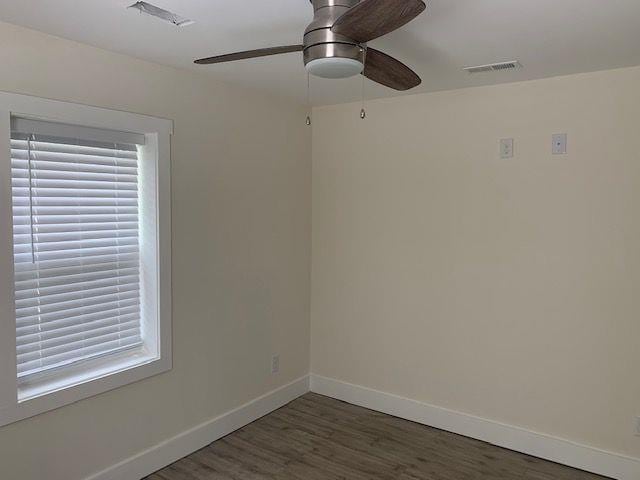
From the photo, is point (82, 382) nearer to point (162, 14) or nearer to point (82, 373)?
point (82, 373)

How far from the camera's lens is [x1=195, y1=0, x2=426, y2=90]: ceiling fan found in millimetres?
1439

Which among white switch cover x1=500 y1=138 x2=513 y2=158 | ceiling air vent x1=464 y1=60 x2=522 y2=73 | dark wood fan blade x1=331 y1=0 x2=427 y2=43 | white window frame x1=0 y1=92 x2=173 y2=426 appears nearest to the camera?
dark wood fan blade x1=331 y1=0 x2=427 y2=43

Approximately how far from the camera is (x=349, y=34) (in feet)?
5.38

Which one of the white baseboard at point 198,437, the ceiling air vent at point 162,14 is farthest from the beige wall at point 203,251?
the ceiling air vent at point 162,14

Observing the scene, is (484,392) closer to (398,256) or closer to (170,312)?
(398,256)

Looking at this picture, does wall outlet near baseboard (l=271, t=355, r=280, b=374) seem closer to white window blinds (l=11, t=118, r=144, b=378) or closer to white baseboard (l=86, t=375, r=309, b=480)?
white baseboard (l=86, t=375, r=309, b=480)

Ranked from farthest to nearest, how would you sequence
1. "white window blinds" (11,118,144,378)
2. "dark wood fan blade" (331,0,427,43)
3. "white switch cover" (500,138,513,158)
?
"white switch cover" (500,138,513,158), "white window blinds" (11,118,144,378), "dark wood fan blade" (331,0,427,43)

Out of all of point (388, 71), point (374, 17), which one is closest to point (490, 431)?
point (388, 71)

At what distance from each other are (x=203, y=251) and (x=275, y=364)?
3.77 ft

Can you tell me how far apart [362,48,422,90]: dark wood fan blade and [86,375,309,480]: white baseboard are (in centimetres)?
237

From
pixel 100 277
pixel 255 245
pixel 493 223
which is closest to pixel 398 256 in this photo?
pixel 493 223

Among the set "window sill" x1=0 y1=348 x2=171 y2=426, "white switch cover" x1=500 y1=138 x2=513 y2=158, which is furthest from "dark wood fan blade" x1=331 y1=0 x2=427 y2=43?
"window sill" x1=0 y1=348 x2=171 y2=426

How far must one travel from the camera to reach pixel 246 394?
11.4 ft

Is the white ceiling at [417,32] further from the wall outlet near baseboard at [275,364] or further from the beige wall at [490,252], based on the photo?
the wall outlet near baseboard at [275,364]
